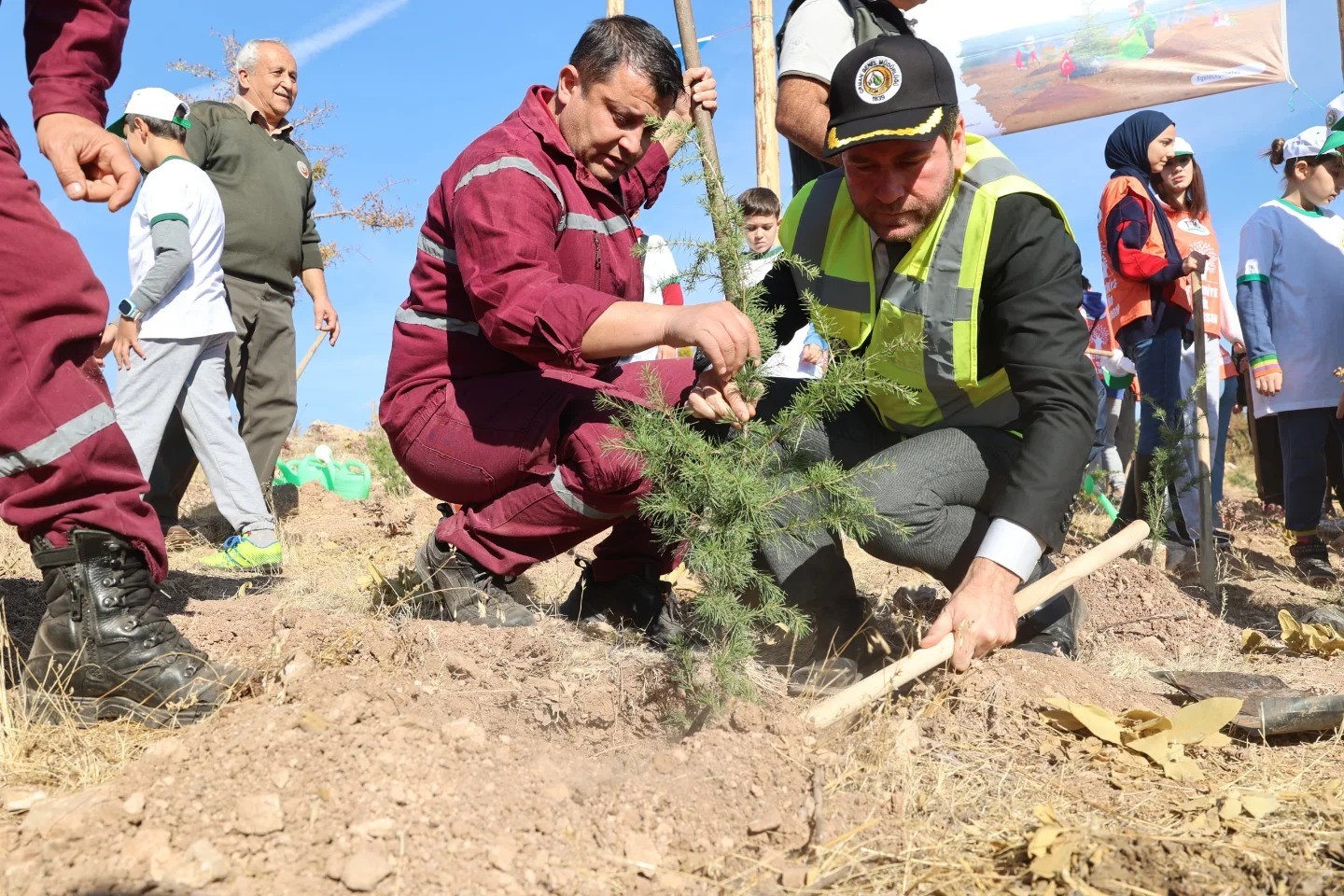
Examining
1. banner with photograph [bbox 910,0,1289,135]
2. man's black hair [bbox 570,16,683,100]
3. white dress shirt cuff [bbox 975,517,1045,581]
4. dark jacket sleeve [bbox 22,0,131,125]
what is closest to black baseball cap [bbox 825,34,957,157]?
man's black hair [bbox 570,16,683,100]

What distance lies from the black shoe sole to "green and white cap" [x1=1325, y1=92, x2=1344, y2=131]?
569cm

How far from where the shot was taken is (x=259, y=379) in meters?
5.47

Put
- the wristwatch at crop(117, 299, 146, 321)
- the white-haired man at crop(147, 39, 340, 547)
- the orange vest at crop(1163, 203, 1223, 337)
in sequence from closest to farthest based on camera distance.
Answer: the wristwatch at crop(117, 299, 146, 321)
the white-haired man at crop(147, 39, 340, 547)
the orange vest at crop(1163, 203, 1223, 337)

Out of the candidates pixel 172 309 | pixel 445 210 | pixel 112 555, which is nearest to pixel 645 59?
pixel 445 210

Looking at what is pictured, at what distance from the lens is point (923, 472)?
2881 millimetres

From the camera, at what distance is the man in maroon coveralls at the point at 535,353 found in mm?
2762

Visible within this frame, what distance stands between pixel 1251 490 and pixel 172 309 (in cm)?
1031

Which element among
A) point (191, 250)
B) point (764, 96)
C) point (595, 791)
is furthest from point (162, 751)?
point (764, 96)

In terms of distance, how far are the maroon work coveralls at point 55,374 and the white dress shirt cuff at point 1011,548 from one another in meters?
1.96

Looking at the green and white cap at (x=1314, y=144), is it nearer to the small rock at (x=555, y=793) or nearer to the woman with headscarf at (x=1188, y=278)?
the woman with headscarf at (x=1188, y=278)

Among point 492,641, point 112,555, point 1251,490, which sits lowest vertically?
point 1251,490

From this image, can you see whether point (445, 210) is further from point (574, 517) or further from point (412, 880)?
point (412, 880)

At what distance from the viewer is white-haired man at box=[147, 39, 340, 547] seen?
17.0ft

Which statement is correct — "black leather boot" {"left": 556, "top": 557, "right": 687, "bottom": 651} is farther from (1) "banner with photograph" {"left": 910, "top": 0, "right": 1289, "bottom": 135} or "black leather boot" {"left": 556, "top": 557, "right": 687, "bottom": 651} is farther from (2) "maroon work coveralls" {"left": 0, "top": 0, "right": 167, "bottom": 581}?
(1) "banner with photograph" {"left": 910, "top": 0, "right": 1289, "bottom": 135}
